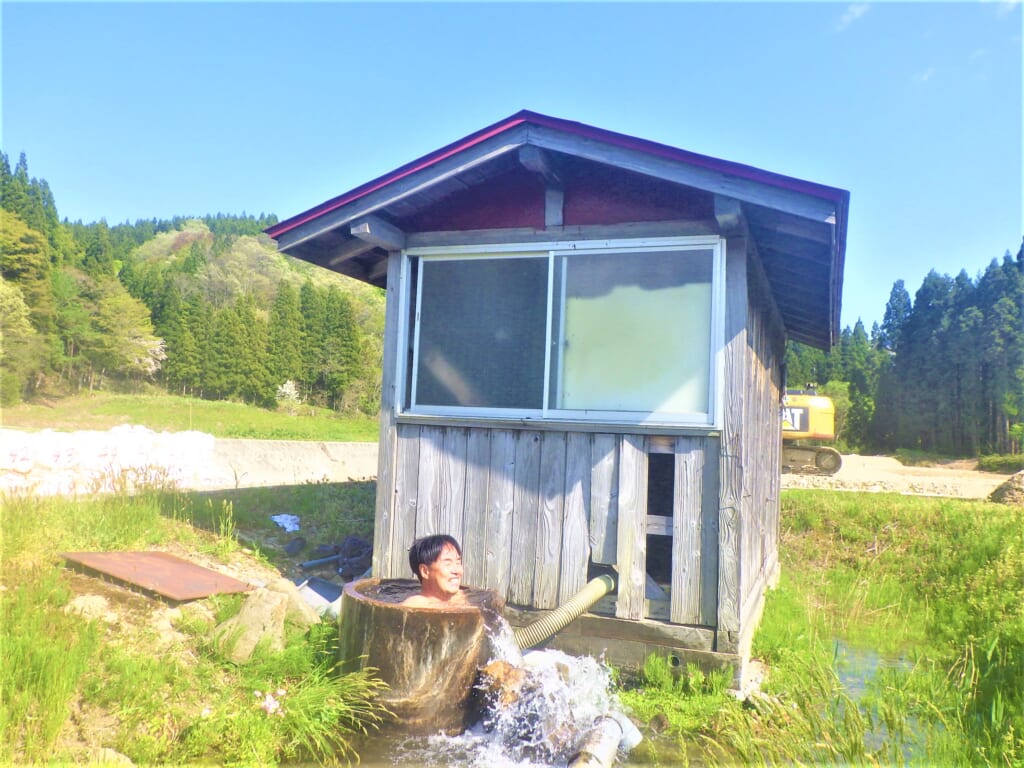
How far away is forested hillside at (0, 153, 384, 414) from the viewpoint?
41.8 meters

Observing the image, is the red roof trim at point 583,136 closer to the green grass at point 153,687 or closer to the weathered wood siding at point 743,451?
the weathered wood siding at point 743,451

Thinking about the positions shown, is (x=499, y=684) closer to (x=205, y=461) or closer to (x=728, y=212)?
(x=728, y=212)

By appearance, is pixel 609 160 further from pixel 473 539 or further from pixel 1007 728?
pixel 1007 728

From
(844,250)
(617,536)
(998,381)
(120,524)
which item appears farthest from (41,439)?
(998,381)

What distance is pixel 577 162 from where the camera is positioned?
17.8 ft

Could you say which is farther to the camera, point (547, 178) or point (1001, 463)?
point (1001, 463)

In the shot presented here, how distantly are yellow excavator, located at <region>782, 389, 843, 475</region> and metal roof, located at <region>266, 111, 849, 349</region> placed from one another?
17.3m

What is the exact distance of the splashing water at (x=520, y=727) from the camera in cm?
355

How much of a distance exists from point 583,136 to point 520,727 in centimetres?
370

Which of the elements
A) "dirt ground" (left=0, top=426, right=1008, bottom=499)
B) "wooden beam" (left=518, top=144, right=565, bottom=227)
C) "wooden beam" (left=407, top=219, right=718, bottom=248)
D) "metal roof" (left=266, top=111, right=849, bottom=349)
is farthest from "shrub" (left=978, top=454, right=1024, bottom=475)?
"wooden beam" (left=518, top=144, right=565, bottom=227)

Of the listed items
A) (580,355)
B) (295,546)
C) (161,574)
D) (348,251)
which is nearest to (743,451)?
(580,355)

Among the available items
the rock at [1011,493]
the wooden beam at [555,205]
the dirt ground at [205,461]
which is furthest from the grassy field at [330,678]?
the rock at [1011,493]

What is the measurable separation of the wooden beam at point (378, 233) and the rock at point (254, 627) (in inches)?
105

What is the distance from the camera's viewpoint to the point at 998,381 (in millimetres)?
41812
